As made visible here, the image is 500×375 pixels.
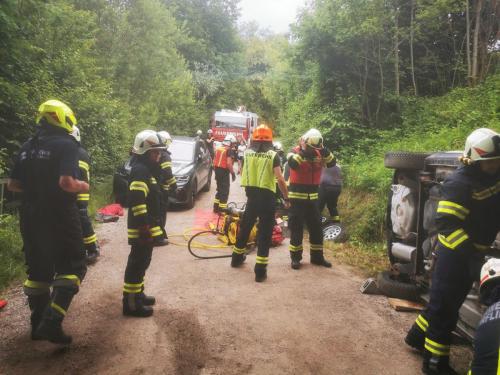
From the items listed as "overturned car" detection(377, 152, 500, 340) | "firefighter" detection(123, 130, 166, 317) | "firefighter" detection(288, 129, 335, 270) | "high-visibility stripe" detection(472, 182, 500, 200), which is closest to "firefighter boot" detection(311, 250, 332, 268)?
"firefighter" detection(288, 129, 335, 270)

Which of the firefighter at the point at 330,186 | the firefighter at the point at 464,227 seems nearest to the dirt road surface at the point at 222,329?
the firefighter at the point at 464,227

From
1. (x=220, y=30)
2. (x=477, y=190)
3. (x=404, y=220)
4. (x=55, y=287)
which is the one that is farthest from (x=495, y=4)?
(x=220, y=30)

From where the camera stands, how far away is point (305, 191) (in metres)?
5.72

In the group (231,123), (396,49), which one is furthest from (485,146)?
(231,123)

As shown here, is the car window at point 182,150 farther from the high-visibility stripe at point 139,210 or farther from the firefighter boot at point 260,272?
the high-visibility stripe at point 139,210

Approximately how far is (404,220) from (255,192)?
1.92 metres

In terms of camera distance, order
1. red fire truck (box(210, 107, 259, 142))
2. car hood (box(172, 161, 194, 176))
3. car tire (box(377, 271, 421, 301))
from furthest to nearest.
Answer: red fire truck (box(210, 107, 259, 142))
car hood (box(172, 161, 194, 176))
car tire (box(377, 271, 421, 301))

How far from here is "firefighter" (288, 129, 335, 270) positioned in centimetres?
562

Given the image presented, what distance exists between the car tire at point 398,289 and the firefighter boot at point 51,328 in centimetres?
339

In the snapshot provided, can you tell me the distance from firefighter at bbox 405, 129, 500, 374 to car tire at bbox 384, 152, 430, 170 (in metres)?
1.30

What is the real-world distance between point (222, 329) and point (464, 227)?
7.50 ft

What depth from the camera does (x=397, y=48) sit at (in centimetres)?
1154

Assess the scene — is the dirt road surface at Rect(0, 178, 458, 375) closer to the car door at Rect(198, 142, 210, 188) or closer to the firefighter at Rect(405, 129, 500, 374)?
the firefighter at Rect(405, 129, 500, 374)

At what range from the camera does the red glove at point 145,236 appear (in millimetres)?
3781
